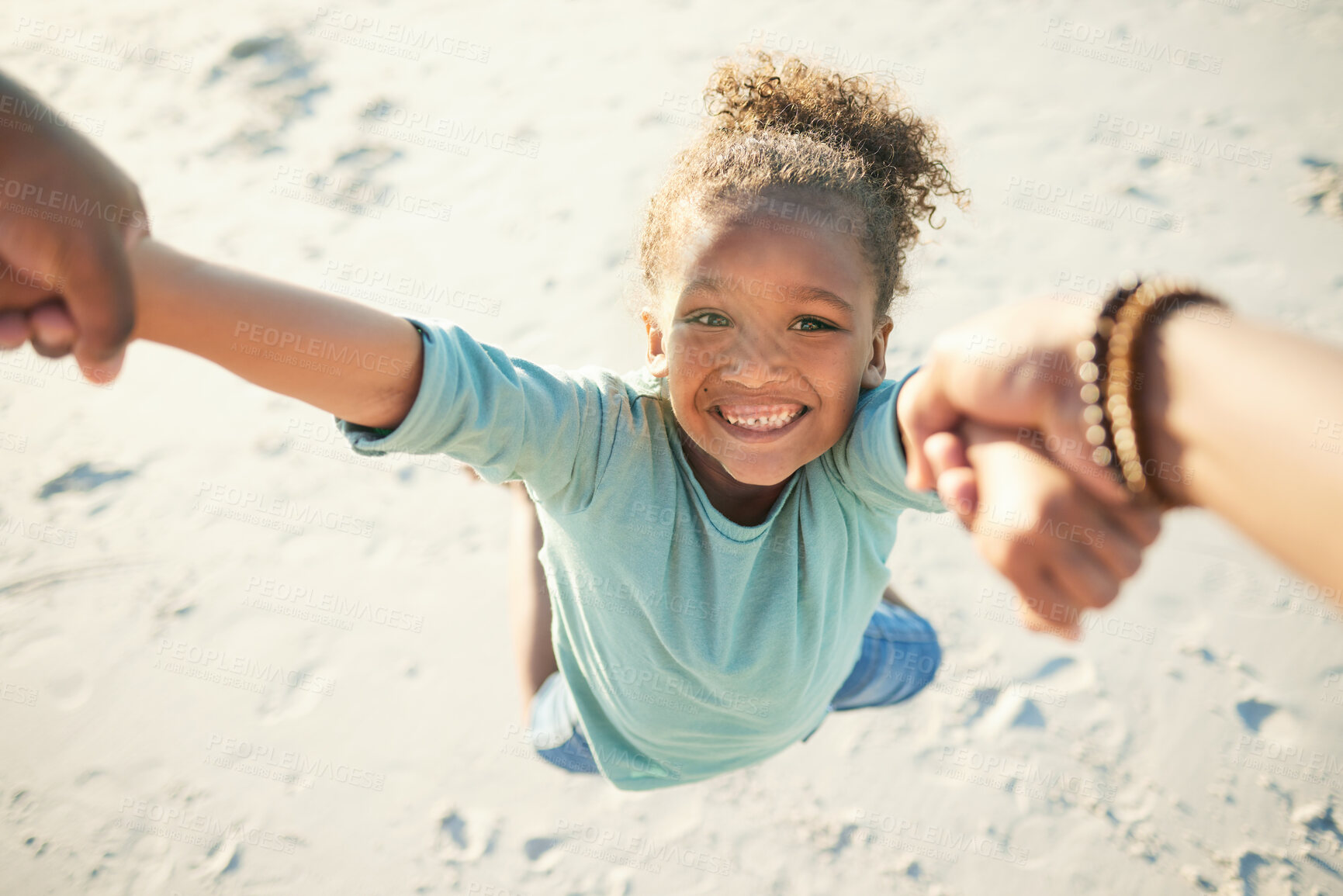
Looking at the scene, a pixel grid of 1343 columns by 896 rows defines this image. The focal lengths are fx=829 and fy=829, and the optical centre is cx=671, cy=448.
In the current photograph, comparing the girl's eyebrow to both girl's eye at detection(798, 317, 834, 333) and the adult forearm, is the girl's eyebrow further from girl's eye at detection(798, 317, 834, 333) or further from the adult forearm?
the adult forearm

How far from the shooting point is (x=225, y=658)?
2738 millimetres

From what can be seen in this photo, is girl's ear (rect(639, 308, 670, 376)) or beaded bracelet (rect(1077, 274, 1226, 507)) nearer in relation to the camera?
beaded bracelet (rect(1077, 274, 1226, 507))

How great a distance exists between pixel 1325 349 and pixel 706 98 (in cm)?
136

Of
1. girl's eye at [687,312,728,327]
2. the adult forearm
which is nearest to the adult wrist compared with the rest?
the adult forearm

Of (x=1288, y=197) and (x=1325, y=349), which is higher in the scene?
(x=1325, y=349)

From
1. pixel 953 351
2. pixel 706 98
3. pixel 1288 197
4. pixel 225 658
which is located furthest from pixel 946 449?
pixel 1288 197

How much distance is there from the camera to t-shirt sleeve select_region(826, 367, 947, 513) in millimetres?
1215

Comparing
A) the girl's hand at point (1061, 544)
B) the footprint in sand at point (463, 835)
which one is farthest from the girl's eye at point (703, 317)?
the footprint in sand at point (463, 835)

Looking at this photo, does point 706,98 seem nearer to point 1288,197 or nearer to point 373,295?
point 373,295

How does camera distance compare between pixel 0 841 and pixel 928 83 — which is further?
pixel 928 83

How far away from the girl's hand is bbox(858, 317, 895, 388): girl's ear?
0.64 meters

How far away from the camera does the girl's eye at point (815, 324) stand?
135 centimetres

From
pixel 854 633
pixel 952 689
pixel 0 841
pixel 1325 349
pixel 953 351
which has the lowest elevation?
pixel 0 841

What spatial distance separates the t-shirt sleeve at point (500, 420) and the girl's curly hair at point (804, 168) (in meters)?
0.34
